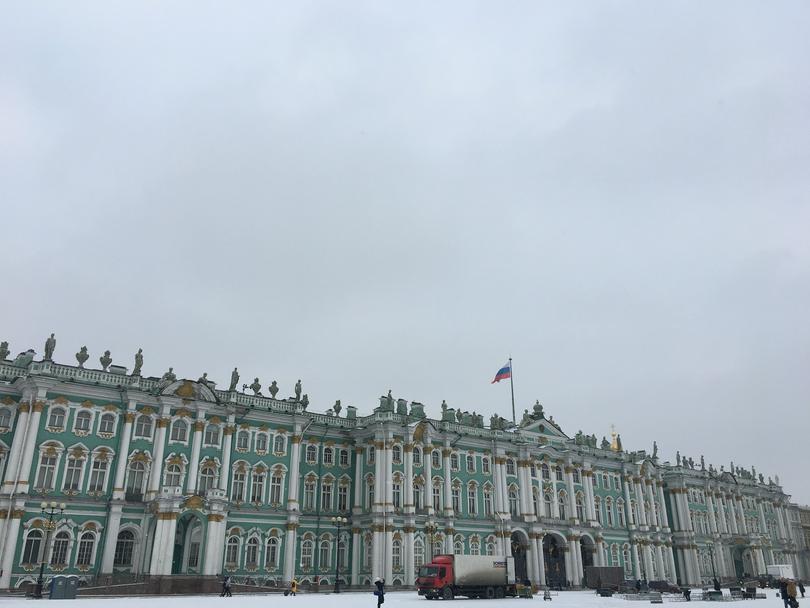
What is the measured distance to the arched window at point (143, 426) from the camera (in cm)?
5359

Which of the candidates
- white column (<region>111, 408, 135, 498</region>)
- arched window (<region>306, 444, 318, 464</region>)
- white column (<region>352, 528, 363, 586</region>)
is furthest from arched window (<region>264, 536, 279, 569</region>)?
white column (<region>111, 408, 135, 498</region>)

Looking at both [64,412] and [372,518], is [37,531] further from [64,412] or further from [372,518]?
[372,518]

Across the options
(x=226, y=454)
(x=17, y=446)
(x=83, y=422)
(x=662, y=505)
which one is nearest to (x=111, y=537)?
(x=83, y=422)

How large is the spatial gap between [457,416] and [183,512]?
33.9 metres

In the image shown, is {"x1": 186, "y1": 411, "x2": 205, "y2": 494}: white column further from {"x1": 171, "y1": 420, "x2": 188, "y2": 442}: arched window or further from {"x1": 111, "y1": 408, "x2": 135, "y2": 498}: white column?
{"x1": 111, "y1": 408, "x2": 135, "y2": 498}: white column

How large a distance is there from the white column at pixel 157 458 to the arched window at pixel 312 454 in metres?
14.9

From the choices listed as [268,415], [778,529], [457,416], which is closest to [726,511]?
[778,529]

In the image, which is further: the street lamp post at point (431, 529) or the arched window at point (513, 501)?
the arched window at point (513, 501)

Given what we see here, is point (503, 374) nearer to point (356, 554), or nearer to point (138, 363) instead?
point (356, 554)

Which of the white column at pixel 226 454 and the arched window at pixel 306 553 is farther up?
the white column at pixel 226 454

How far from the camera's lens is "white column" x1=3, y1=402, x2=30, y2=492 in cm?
4734

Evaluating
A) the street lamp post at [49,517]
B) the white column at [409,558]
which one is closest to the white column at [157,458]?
the street lamp post at [49,517]

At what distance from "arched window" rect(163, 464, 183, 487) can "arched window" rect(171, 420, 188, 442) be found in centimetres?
224

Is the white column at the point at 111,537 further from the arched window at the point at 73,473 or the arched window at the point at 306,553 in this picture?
the arched window at the point at 306,553
